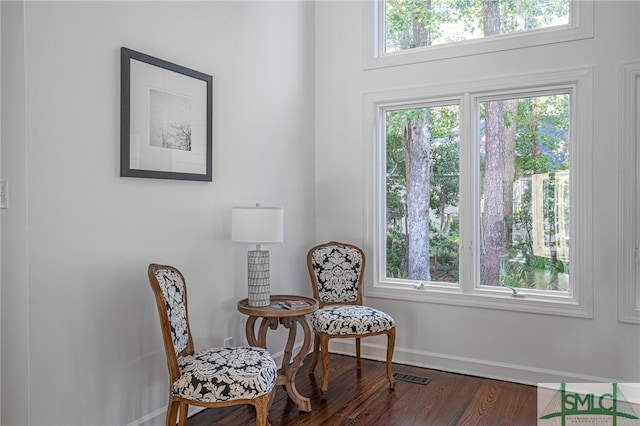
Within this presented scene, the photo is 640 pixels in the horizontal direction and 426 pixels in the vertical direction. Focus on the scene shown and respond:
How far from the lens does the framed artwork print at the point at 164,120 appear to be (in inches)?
98.8

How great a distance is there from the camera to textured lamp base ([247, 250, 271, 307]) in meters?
3.00

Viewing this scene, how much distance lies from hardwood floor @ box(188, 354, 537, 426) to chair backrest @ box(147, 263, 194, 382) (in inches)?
27.4

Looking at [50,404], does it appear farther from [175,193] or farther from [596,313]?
[596,313]

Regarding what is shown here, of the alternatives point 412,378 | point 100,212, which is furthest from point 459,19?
point 100,212

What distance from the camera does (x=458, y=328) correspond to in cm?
376

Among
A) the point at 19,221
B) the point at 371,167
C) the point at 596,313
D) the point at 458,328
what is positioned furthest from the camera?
the point at 371,167

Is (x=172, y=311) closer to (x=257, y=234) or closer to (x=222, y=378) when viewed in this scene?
(x=222, y=378)

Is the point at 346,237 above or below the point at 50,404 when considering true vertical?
above

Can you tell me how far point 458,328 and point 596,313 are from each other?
0.95 m

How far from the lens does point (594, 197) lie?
3.30m

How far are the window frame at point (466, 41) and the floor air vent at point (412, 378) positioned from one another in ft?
8.04

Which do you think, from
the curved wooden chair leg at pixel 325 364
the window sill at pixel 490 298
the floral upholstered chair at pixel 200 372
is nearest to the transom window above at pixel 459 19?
the window sill at pixel 490 298

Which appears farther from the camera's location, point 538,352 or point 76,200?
point 538,352

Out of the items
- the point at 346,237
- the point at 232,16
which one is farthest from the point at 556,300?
the point at 232,16
